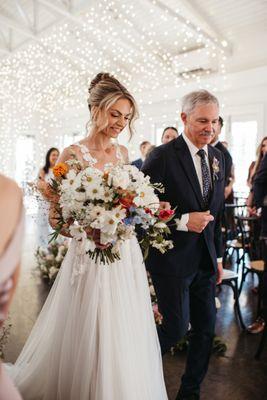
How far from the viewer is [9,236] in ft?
2.28

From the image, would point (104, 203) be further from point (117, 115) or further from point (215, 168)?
point (215, 168)

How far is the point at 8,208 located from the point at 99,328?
1.52 metres

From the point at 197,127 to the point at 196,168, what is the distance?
0.26 metres

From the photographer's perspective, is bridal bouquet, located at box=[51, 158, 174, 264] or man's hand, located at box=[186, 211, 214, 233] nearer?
bridal bouquet, located at box=[51, 158, 174, 264]

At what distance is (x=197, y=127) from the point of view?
2297 mm

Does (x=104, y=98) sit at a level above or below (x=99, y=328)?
above

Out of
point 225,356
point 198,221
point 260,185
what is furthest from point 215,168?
point 225,356

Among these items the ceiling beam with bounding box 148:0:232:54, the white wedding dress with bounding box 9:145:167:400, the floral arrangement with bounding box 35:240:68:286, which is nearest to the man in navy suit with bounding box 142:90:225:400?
the white wedding dress with bounding box 9:145:167:400

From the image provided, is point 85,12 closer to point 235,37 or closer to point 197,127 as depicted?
point 235,37

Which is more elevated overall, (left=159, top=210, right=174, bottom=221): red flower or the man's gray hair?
the man's gray hair

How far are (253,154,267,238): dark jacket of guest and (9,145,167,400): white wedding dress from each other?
1.58m

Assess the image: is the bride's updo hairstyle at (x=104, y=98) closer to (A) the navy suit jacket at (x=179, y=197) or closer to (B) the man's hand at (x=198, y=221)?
(A) the navy suit jacket at (x=179, y=197)

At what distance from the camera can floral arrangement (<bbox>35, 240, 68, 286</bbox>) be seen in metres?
5.02

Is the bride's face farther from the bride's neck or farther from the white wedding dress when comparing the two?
the white wedding dress
